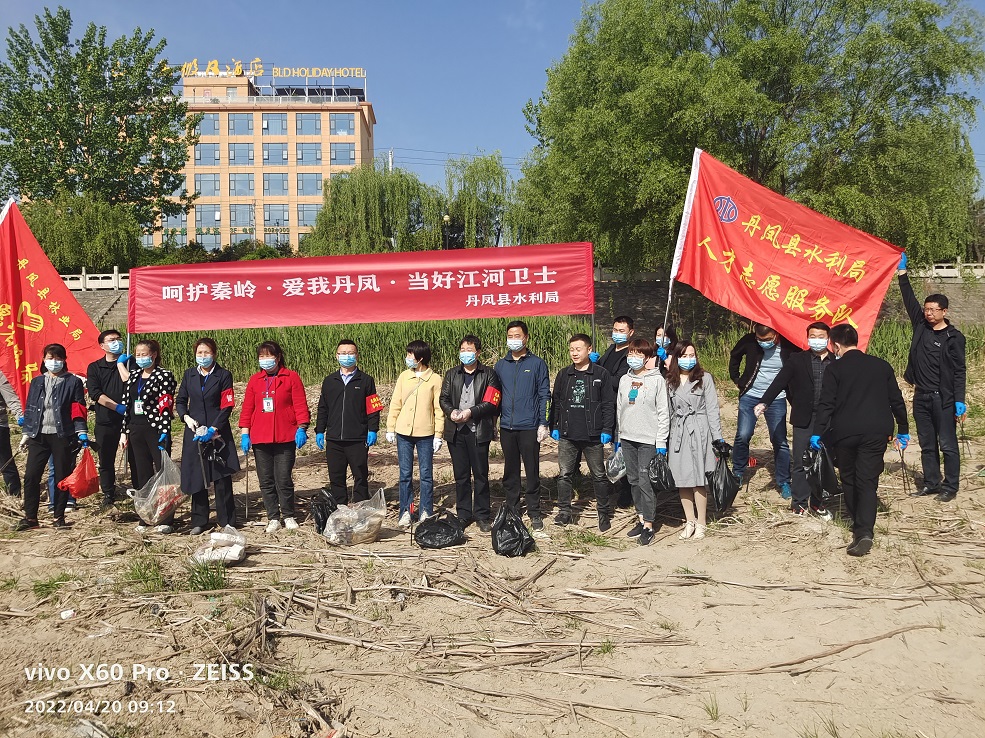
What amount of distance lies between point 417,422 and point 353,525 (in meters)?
1.08

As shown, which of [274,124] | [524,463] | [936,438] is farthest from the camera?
[274,124]

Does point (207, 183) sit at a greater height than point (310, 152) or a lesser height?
lesser

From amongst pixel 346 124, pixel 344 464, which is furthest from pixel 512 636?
pixel 346 124

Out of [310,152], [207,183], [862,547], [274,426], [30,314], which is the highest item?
[310,152]

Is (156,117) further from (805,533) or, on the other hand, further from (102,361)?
(805,533)

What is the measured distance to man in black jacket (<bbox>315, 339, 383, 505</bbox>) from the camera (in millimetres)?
6730

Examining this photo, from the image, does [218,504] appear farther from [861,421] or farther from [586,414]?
[861,421]

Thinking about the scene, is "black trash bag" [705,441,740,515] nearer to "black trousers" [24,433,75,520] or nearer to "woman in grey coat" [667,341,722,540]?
"woman in grey coat" [667,341,722,540]

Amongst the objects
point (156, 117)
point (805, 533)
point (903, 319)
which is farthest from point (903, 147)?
→ point (156, 117)

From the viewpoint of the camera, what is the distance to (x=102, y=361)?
7336mm

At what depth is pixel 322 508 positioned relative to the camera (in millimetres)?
6469

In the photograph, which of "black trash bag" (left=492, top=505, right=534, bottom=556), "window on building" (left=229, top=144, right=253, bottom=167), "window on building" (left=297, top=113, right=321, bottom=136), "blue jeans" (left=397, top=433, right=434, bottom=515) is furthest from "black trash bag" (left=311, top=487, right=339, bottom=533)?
"window on building" (left=229, top=144, right=253, bottom=167)

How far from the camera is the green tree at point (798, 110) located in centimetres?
1655

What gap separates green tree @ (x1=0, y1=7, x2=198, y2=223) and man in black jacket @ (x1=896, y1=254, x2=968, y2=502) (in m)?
36.1
